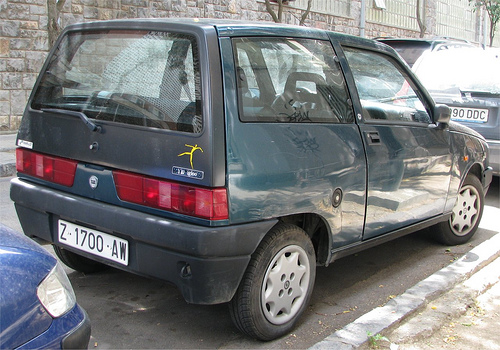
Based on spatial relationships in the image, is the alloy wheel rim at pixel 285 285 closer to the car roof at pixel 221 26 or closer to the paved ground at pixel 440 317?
the paved ground at pixel 440 317

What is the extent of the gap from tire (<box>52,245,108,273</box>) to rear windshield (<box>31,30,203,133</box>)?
105 centimetres

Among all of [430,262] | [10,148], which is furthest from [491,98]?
[10,148]

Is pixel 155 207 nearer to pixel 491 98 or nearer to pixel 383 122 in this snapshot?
pixel 383 122

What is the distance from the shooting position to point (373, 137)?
3.93 m

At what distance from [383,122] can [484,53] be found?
440 centimetres

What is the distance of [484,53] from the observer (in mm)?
7754

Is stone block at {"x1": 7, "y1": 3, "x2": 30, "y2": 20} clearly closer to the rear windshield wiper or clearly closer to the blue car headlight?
the rear windshield wiper

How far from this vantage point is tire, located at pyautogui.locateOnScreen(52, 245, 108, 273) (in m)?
4.14

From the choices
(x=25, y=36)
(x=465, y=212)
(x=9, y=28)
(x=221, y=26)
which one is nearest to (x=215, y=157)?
(x=221, y=26)

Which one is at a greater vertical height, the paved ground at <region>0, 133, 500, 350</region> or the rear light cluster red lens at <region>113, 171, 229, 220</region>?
the rear light cluster red lens at <region>113, 171, 229, 220</region>

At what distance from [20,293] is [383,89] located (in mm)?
2956

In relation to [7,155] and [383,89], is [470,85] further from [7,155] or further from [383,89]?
[7,155]

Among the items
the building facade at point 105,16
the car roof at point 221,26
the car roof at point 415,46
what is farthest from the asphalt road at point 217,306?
the building facade at point 105,16

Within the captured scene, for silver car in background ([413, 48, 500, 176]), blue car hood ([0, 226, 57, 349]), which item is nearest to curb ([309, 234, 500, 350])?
blue car hood ([0, 226, 57, 349])
